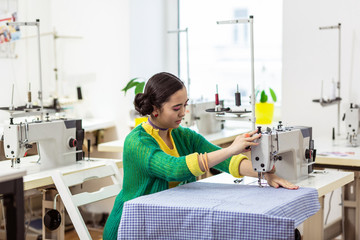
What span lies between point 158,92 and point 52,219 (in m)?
0.82

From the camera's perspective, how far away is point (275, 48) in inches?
182

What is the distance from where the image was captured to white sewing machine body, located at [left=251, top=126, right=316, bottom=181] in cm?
220

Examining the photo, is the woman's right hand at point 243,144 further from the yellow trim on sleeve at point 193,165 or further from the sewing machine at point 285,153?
the yellow trim on sleeve at point 193,165

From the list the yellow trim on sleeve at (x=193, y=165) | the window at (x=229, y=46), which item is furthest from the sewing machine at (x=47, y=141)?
the window at (x=229, y=46)

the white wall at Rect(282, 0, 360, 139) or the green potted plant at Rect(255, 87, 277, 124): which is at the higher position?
the white wall at Rect(282, 0, 360, 139)

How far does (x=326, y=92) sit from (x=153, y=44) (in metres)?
1.58

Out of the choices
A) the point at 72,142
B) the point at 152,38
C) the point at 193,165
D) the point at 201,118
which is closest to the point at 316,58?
the point at 201,118

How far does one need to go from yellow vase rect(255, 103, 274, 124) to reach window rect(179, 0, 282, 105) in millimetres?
405

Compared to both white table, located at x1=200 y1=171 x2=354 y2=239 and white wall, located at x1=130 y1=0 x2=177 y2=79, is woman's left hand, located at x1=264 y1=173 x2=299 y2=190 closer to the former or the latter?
white table, located at x1=200 y1=171 x2=354 y2=239

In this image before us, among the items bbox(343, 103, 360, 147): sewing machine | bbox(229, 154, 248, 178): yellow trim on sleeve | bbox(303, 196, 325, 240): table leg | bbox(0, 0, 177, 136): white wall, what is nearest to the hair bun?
bbox(229, 154, 248, 178): yellow trim on sleeve

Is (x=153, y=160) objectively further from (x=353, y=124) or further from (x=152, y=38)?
(x=152, y=38)

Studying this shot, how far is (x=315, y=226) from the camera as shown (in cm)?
296

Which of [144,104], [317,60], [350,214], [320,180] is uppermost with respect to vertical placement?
[317,60]

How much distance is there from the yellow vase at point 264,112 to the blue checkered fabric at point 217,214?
2166mm
